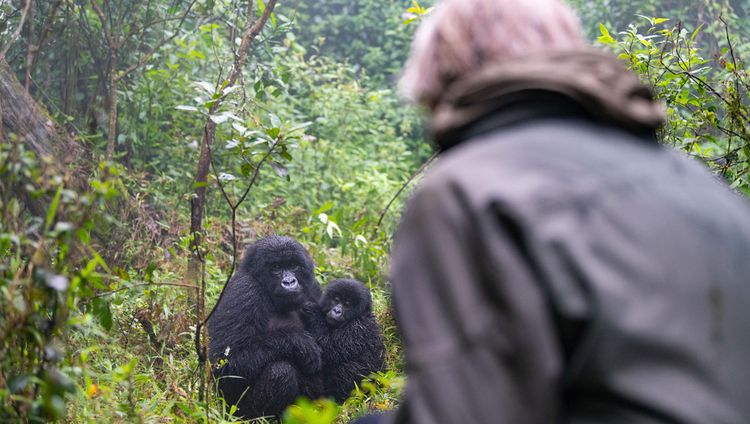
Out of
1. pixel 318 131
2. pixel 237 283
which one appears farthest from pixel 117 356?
pixel 318 131

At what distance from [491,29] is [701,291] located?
1.92 feet

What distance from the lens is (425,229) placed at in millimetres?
1296

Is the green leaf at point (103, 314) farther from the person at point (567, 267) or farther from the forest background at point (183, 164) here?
the person at point (567, 267)

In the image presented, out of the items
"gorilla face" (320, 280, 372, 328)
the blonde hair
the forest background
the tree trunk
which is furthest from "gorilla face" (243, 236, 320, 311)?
the blonde hair

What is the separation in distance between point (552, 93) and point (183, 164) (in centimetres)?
590

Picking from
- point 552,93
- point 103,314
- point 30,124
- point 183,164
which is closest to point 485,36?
point 552,93

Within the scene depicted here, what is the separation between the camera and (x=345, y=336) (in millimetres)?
5043

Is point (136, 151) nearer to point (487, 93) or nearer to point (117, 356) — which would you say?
point (117, 356)

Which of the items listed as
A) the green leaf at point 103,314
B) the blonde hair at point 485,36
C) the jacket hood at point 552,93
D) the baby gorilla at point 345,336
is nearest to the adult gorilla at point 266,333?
the baby gorilla at point 345,336

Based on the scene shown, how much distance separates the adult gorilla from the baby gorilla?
0.15 m

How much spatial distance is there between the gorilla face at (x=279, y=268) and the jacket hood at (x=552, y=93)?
3.62 m

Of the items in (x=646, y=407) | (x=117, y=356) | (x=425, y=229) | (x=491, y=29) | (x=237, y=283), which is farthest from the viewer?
(x=237, y=283)

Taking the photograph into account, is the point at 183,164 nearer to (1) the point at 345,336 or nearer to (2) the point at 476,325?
(1) the point at 345,336

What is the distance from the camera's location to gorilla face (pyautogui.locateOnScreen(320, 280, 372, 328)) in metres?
5.05
